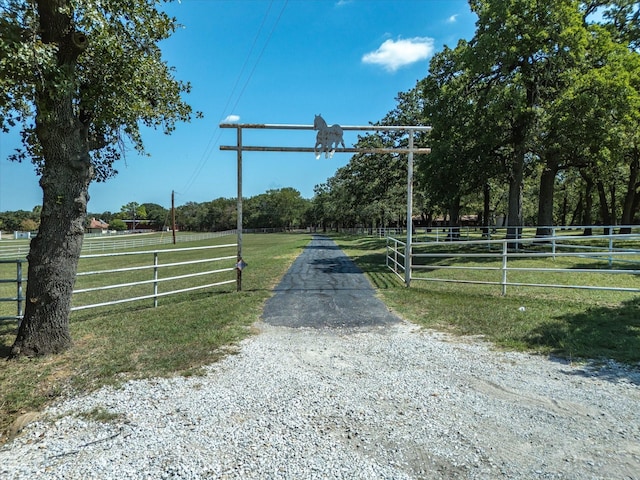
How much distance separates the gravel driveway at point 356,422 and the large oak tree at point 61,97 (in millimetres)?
1867

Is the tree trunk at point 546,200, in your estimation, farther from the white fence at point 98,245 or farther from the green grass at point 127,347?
the white fence at point 98,245

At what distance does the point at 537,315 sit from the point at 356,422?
460cm

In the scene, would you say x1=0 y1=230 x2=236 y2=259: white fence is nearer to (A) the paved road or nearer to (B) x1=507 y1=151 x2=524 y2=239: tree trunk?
(A) the paved road

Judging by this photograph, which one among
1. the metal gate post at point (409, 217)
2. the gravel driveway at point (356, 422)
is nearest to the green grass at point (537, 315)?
the metal gate post at point (409, 217)

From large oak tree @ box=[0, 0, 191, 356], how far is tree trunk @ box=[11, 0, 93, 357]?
1cm

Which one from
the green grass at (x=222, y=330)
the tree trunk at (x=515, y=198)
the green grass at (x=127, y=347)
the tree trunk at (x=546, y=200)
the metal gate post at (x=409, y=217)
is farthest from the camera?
the tree trunk at (x=546, y=200)

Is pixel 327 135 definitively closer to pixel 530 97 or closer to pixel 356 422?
pixel 356 422

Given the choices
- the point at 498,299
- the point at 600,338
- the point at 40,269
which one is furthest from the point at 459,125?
the point at 40,269

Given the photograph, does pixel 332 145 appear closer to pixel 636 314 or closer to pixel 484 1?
pixel 636 314

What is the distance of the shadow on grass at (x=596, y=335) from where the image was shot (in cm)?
451

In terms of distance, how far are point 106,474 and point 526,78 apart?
1910 cm

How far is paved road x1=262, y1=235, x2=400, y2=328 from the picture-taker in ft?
21.2

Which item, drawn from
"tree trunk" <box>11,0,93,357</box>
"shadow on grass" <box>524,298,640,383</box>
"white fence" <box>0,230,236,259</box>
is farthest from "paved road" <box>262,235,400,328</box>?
"white fence" <box>0,230,236,259</box>

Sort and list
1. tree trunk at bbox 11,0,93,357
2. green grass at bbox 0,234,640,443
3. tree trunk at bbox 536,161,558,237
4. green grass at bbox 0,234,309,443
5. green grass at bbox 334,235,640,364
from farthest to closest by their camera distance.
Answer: tree trunk at bbox 536,161,558,237 → green grass at bbox 334,235,640,364 → tree trunk at bbox 11,0,93,357 → green grass at bbox 0,234,640,443 → green grass at bbox 0,234,309,443
